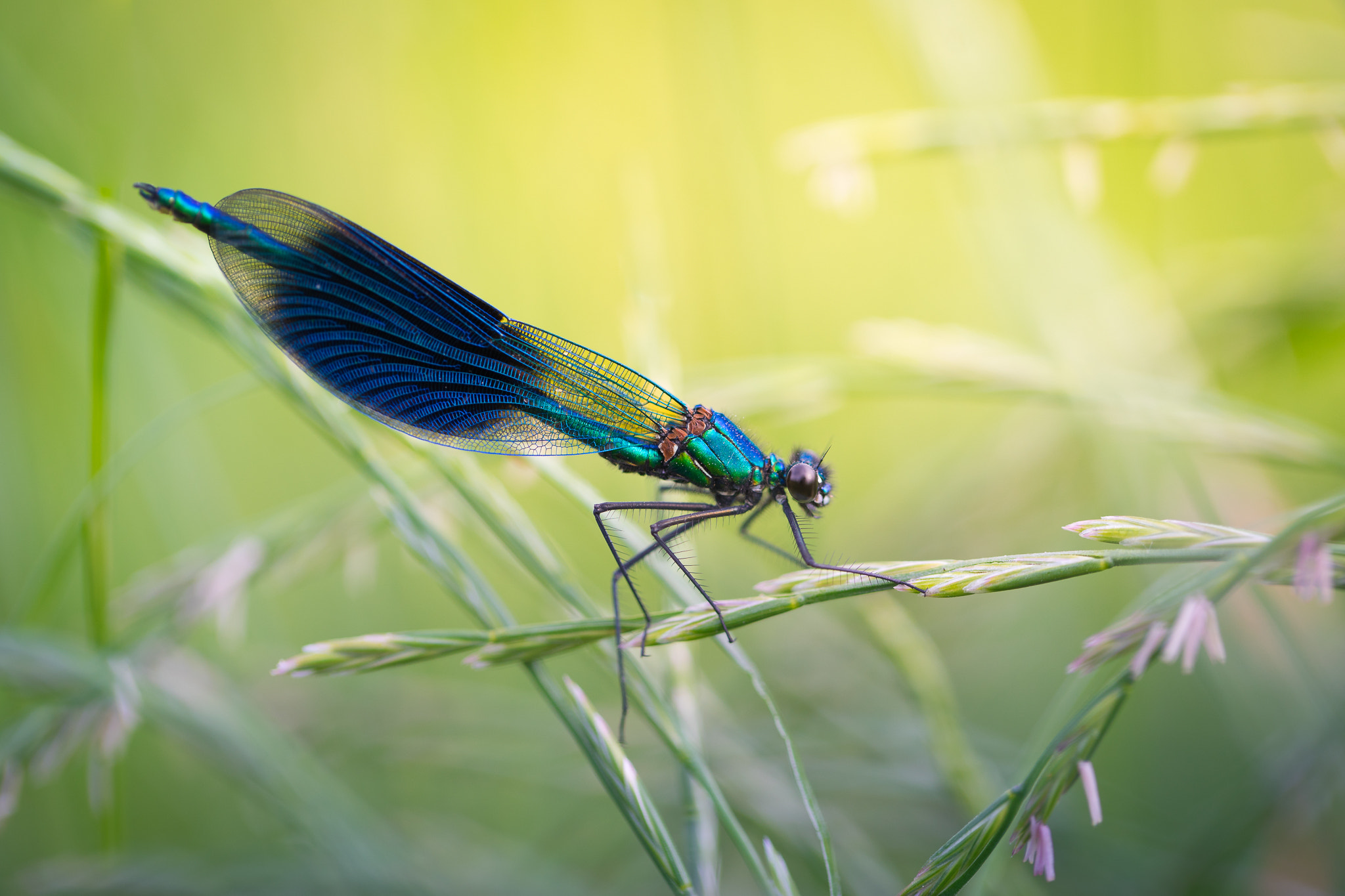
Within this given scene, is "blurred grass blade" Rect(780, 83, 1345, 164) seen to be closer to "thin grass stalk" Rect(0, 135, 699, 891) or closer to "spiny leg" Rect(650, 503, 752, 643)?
"spiny leg" Rect(650, 503, 752, 643)

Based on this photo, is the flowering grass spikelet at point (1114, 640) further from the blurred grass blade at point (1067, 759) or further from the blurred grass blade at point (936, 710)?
the blurred grass blade at point (936, 710)

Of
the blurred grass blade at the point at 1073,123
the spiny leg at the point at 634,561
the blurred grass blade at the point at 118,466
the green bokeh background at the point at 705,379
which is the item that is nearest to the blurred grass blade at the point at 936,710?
the green bokeh background at the point at 705,379

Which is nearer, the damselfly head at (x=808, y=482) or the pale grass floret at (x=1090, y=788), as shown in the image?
the pale grass floret at (x=1090, y=788)

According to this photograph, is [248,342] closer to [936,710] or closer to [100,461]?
[100,461]

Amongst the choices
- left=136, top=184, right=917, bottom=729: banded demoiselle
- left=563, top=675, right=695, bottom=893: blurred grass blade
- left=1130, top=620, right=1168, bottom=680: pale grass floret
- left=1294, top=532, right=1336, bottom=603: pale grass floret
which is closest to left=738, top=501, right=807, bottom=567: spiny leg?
left=136, top=184, right=917, bottom=729: banded demoiselle

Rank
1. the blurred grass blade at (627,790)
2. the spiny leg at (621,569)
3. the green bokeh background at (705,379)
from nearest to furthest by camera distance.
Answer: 1. the blurred grass blade at (627,790)
2. the spiny leg at (621,569)
3. the green bokeh background at (705,379)
